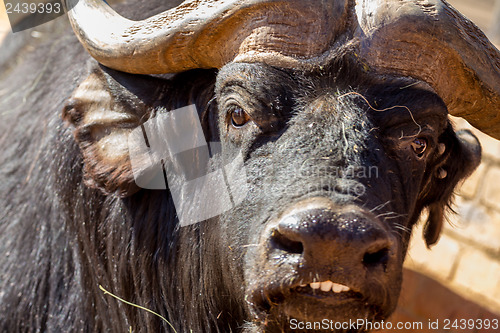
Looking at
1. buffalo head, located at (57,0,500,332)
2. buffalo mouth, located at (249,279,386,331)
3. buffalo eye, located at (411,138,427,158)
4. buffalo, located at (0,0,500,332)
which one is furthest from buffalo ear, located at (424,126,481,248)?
buffalo mouth, located at (249,279,386,331)

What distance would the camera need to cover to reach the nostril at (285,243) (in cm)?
258

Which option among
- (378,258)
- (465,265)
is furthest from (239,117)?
(465,265)

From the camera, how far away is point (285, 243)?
2.60m

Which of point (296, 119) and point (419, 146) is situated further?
point (419, 146)

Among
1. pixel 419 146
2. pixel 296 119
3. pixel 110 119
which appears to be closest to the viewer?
pixel 296 119

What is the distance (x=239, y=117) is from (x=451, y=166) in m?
1.60

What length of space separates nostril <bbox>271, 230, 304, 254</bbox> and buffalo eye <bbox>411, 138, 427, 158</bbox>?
0.90 meters

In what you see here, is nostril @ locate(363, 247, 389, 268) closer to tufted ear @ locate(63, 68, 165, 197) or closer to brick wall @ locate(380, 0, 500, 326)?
tufted ear @ locate(63, 68, 165, 197)

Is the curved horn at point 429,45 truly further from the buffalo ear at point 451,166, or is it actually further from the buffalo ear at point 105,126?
the buffalo ear at point 105,126

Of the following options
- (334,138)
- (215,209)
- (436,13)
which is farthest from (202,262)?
(436,13)

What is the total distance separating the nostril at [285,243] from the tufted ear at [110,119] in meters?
1.11

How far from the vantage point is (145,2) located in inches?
161

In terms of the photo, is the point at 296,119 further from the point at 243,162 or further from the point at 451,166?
the point at 451,166

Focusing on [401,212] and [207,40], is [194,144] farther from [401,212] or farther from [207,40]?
[401,212]
